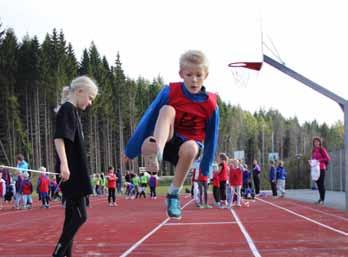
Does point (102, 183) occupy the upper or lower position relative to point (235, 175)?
lower

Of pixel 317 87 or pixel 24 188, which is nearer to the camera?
pixel 317 87

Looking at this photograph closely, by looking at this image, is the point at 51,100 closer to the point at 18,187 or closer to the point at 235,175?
the point at 18,187

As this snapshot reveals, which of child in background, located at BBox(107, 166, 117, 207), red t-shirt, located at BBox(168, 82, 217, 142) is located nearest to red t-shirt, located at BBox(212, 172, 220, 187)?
child in background, located at BBox(107, 166, 117, 207)

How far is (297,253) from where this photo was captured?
7.19 m

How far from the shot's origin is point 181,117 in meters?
4.30

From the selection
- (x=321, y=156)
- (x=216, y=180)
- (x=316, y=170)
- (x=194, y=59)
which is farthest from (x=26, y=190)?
(x=194, y=59)

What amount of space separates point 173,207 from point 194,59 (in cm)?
119

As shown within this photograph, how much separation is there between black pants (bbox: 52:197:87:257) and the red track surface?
2.54m

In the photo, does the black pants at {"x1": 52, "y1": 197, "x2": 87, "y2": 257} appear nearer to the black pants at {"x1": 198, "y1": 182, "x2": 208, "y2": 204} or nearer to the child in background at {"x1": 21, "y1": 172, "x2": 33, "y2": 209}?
the black pants at {"x1": 198, "y1": 182, "x2": 208, "y2": 204}

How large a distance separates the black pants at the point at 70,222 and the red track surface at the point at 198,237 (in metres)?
2.54

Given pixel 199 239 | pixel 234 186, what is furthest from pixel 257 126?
pixel 199 239

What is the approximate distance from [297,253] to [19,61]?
173 feet

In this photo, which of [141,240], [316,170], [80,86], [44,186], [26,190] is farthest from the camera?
[44,186]

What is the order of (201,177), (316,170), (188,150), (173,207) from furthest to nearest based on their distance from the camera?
(316,170)
(201,177)
(173,207)
(188,150)
